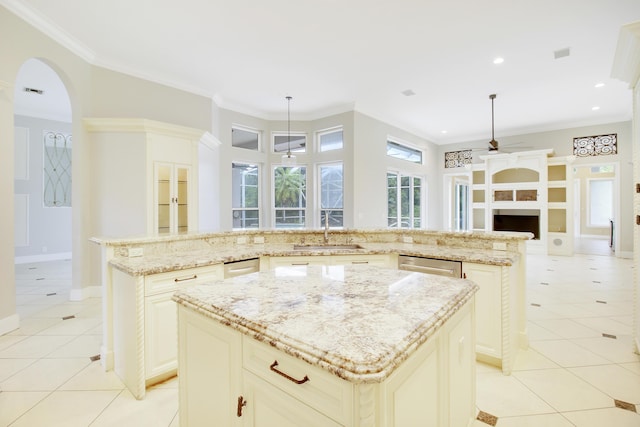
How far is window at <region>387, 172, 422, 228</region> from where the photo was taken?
7422mm

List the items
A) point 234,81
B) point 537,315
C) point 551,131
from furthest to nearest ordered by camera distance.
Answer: point 551,131, point 234,81, point 537,315

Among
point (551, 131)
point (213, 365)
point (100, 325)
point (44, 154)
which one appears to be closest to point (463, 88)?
point (551, 131)

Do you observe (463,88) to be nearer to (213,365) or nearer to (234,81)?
(234,81)

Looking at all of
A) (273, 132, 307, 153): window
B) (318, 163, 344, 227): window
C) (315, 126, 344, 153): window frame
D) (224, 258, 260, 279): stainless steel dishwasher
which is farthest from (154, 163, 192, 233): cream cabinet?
(315, 126, 344, 153): window frame

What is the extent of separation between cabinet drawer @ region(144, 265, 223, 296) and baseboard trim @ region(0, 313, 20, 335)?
2357 mm

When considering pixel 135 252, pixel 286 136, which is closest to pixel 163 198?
pixel 135 252

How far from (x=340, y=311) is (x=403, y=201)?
719 cm

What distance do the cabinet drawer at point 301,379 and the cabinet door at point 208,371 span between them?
0.09 meters

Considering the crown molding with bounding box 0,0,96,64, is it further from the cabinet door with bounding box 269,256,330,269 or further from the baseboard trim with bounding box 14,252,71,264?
the baseboard trim with bounding box 14,252,71,264

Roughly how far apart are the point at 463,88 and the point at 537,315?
12.4 feet

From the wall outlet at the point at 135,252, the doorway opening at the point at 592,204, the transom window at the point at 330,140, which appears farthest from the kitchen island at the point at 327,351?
the doorway opening at the point at 592,204

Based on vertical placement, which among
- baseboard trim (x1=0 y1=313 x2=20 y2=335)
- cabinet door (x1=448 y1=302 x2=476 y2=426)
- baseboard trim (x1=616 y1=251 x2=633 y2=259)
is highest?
cabinet door (x1=448 y1=302 x2=476 y2=426)

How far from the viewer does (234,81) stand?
4836 millimetres

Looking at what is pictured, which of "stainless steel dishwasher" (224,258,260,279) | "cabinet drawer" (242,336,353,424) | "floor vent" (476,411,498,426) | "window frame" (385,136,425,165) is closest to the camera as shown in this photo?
"cabinet drawer" (242,336,353,424)
